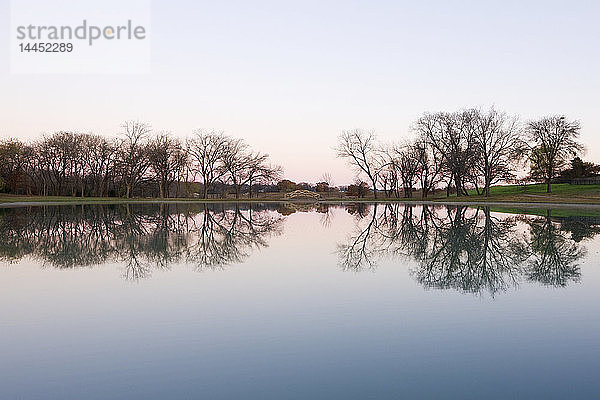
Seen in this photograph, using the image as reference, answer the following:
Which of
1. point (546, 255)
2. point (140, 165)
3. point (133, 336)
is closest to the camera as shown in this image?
point (133, 336)

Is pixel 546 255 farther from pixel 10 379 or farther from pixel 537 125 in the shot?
pixel 537 125

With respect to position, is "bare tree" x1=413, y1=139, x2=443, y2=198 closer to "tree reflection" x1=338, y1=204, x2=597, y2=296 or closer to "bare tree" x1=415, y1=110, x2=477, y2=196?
"bare tree" x1=415, y1=110, x2=477, y2=196

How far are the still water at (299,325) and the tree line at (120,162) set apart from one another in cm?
5892

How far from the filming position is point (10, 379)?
13.5 feet

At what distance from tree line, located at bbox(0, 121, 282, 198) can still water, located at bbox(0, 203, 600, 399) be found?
58.9 meters

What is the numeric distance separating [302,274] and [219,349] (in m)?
4.64

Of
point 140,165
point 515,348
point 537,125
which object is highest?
point 537,125

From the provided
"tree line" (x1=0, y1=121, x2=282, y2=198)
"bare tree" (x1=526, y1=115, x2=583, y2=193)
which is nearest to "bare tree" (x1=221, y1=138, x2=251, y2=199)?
"tree line" (x1=0, y1=121, x2=282, y2=198)

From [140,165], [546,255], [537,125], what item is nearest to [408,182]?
[537,125]

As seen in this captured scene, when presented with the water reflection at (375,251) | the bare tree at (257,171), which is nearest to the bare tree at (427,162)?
the bare tree at (257,171)

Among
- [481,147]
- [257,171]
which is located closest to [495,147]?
[481,147]

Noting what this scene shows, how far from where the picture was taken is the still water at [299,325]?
4039 mm

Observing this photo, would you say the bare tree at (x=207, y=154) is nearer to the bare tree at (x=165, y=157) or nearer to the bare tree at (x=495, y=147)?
the bare tree at (x=165, y=157)

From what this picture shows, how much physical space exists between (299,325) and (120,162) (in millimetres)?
67674
